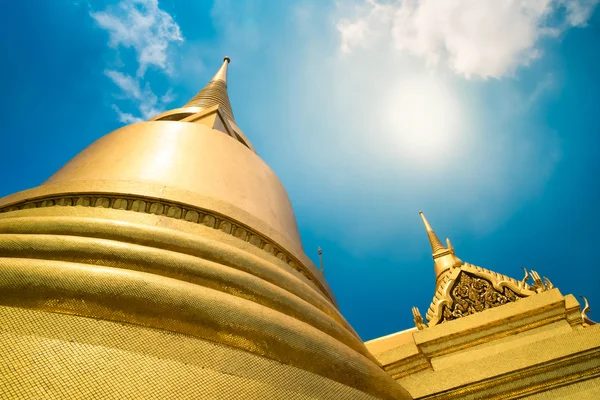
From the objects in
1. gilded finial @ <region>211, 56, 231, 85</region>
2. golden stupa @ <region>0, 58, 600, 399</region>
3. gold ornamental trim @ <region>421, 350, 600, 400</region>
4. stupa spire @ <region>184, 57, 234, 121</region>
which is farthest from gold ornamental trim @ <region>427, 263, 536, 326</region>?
gilded finial @ <region>211, 56, 231, 85</region>

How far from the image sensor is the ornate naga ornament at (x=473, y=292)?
6273mm

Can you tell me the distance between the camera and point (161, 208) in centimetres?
294

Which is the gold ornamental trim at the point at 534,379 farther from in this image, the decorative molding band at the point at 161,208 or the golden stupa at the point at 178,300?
the decorative molding band at the point at 161,208

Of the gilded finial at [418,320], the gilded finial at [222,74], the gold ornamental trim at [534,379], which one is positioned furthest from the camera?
the gilded finial at [222,74]

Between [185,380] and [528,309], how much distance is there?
5.72 metres

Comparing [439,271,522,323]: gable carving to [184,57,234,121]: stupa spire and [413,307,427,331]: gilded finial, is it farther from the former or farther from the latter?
[184,57,234,121]: stupa spire

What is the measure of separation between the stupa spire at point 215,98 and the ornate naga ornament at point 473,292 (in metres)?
5.21

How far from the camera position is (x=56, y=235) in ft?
7.64

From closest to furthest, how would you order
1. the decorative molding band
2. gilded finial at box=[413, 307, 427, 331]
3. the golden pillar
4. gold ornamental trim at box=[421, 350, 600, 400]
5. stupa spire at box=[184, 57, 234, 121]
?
the golden pillar
the decorative molding band
gold ornamental trim at box=[421, 350, 600, 400]
gilded finial at box=[413, 307, 427, 331]
stupa spire at box=[184, 57, 234, 121]

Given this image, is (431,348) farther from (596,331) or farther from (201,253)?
(201,253)

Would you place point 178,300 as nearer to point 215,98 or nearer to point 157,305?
point 157,305

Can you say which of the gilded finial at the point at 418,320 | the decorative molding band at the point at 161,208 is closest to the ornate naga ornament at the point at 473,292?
the gilded finial at the point at 418,320

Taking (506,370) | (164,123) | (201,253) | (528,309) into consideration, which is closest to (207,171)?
(164,123)

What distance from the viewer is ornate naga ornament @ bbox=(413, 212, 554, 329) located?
6273 millimetres
